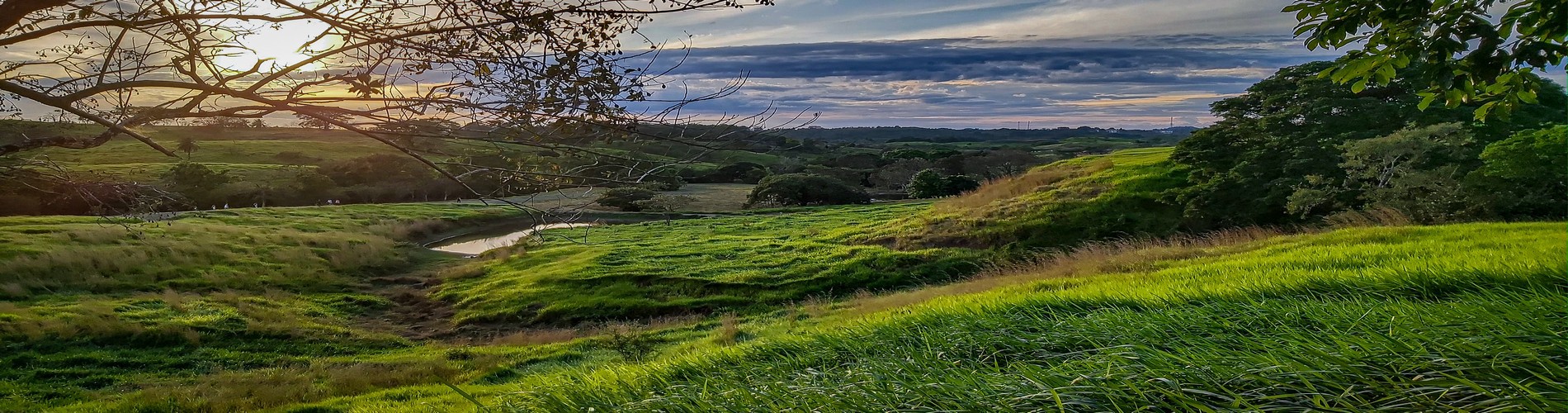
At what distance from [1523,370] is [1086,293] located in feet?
17.8

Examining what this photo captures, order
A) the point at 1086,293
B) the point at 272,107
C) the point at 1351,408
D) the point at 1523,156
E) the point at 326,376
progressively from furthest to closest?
the point at 1523,156 → the point at 326,376 → the point at 1086,293 → the point at 272,107 → the point at 1351,408

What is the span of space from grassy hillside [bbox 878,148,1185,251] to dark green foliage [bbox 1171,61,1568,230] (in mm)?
2375

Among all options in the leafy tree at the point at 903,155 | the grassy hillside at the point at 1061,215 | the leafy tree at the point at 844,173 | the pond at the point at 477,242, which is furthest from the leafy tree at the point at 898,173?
the pond at the point at 477,242

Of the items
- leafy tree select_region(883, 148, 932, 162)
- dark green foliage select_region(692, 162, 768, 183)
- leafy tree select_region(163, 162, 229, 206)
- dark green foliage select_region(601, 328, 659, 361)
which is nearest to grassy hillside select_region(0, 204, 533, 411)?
dark green foliage select_region(601, 328, 659, 361)

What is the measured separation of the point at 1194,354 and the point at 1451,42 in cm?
330

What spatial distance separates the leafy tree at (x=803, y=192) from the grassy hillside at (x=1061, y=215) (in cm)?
2755

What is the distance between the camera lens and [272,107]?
6020 millimetres

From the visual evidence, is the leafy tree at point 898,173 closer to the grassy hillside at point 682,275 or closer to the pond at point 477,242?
the pond at point 477,242

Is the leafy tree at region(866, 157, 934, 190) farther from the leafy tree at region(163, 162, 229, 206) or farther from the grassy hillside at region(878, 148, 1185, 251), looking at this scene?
the leafy tree at region(163, 162, 229, 206)

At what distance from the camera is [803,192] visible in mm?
71938

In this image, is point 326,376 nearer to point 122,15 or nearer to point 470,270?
point 122,15

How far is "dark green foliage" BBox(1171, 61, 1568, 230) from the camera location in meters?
29.4

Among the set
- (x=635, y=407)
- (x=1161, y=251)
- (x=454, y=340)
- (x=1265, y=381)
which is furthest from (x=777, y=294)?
(x=1265, y=381)

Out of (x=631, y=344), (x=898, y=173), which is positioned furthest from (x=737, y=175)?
(x=631, y=344)
